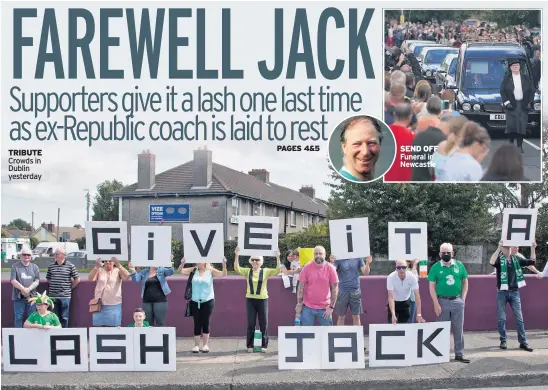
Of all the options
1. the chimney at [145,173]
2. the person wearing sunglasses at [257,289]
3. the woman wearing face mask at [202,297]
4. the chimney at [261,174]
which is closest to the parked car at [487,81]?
the person wearing sunglasses at [257,289]

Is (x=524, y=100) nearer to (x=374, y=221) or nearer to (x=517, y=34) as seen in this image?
(x=517, y=34)

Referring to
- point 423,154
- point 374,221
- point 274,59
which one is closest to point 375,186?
point 374,221

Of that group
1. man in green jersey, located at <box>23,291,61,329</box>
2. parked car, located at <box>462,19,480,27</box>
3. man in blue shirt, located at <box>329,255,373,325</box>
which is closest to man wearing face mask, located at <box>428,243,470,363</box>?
man in blue shirt, located at <box>329,255,373,325</box>

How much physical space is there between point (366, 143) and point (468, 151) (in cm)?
409

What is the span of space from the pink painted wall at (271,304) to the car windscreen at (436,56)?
12.8 m

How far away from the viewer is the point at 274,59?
11.3 meters

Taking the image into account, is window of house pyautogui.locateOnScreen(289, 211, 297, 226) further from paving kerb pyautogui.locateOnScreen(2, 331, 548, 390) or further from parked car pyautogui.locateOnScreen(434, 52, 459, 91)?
paving kerb pyautogui.locateOnScreen(2, 331, 548, 390)

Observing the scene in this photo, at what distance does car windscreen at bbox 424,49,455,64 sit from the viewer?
23.2 metres

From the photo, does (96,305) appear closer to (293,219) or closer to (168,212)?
(168,212)

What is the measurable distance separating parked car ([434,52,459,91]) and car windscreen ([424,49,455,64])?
25 cm

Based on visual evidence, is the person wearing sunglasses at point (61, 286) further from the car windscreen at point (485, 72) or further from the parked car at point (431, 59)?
the parked car at point (431, 59)

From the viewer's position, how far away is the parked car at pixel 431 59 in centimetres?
2327

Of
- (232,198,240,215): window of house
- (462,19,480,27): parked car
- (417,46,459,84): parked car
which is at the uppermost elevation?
(462,19,480,27): parked car

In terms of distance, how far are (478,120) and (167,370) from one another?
15.8 m
